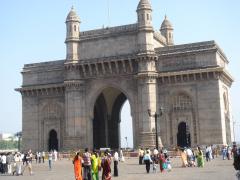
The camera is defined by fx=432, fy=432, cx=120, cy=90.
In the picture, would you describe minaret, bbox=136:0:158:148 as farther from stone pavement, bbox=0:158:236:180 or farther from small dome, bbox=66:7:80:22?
stone pavement, bbox=0:158:236:180

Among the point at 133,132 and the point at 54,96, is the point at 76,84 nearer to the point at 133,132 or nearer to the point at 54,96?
the point at 54,96

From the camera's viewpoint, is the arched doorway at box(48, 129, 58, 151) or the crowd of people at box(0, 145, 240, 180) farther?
the arched doorway at box(48, 129, 58, 151)

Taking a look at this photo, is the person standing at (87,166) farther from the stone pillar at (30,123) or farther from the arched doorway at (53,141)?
the stone pillar at (30,123)

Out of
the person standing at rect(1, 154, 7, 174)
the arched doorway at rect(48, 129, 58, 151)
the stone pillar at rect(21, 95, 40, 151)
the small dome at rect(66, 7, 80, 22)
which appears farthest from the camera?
the arched doorway at rect(48, 129, 58, 151)

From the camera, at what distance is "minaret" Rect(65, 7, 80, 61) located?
50.6 meters

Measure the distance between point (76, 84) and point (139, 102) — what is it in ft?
25.9

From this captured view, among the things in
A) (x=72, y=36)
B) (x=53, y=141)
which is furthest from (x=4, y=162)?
(x=72, y=36)

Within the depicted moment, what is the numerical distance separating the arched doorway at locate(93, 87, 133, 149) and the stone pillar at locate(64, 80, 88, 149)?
5405 mm

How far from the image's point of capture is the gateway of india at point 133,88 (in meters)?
45.5

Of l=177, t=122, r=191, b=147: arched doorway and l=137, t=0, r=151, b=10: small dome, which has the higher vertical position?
l=137, t=0, r=151, b=10: small dome

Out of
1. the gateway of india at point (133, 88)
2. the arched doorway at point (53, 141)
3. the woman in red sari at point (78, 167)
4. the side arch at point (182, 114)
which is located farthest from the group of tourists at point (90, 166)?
the arched doorway at point (53, 141)

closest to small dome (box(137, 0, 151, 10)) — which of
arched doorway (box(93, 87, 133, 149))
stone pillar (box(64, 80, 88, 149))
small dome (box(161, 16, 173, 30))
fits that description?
stone pillar (box(64, 80, 88, 149))

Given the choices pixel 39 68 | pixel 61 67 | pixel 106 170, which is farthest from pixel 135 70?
pixel 106 170

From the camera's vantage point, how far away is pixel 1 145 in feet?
614
